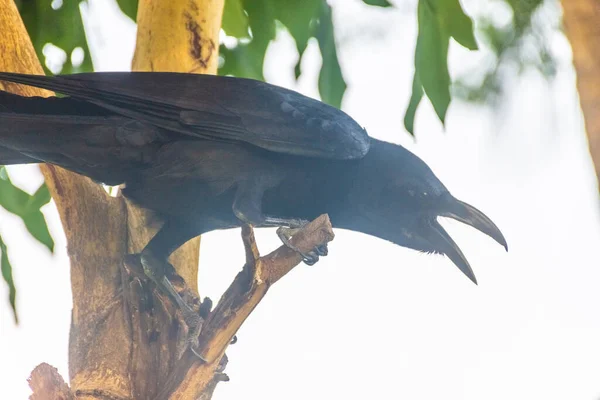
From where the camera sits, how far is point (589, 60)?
0.75m

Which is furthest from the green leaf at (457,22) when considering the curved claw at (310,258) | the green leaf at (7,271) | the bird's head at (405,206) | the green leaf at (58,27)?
the green leaf at (7,271)

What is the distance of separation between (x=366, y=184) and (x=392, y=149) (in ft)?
0.73

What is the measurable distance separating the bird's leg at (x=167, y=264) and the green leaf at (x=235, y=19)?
143cm

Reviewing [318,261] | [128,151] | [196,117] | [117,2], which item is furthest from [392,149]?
[117,2]

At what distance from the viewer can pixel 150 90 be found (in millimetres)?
2375

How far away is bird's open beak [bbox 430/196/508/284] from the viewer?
2.57 metres

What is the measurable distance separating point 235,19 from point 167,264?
61.7 inches

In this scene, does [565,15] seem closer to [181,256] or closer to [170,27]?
[181,256]

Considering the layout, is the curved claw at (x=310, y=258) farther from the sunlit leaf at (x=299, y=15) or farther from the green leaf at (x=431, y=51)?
the sunlit leaf at (x=299, y=15)

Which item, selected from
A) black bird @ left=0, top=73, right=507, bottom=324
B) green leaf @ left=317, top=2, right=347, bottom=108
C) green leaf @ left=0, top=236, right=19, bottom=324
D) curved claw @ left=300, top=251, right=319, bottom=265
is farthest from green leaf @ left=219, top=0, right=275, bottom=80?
curved claw @ left=300, top=251, right=319, bottom=265

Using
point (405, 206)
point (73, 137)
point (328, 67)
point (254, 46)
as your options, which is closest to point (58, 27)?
point (254, 46)

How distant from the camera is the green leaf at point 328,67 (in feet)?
11.0

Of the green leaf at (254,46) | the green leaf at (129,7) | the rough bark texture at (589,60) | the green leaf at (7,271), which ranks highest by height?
the green leaf at (129,7)

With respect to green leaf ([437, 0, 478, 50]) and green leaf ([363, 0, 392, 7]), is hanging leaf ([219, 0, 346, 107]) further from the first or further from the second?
green leaf ([437, 0, 478, 50])
